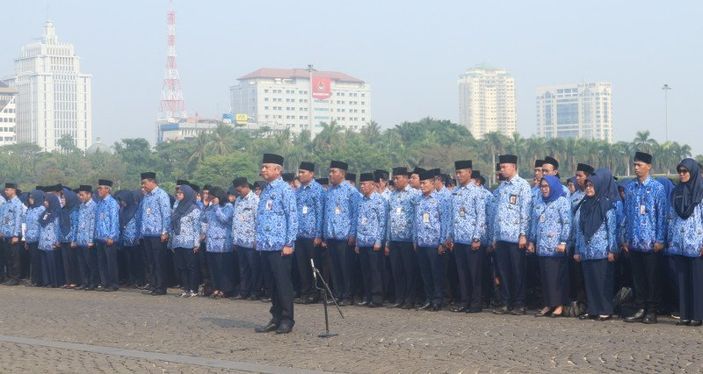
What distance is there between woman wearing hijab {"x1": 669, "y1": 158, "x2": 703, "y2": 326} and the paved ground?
33cm

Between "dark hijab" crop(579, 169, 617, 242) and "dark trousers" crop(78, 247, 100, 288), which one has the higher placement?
"dark hijab" crop(579, 169, 617, 242)

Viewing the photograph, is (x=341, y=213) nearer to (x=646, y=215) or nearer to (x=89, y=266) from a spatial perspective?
(x=646, y=215)

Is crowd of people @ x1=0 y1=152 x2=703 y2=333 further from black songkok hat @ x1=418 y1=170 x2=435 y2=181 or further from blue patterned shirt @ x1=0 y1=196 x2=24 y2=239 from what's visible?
blue patterned shirt @ x1=0 y1=196 x2=24 y2=239

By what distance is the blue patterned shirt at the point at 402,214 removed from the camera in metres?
15.9

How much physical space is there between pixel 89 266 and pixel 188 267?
103 inches

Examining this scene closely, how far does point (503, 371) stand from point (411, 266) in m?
6.34

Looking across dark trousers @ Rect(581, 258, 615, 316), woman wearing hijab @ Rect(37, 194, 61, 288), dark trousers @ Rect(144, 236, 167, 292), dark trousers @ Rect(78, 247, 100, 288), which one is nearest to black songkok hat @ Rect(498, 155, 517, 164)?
dark trousers @ Rect(581, 258, 615, 316)

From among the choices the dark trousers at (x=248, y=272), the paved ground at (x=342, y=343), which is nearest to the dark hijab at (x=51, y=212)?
the dark trousers at (x=248, y=272)

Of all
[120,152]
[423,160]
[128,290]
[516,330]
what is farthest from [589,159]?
[516,330]

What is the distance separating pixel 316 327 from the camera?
43.8 feet

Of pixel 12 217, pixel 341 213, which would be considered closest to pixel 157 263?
pixel 341 213

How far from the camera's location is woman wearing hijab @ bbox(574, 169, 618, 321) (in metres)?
13.6

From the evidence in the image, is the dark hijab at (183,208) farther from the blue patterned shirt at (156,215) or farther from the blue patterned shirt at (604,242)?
the blue patterned shirt at (604,242)

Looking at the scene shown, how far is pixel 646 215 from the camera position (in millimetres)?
13203
